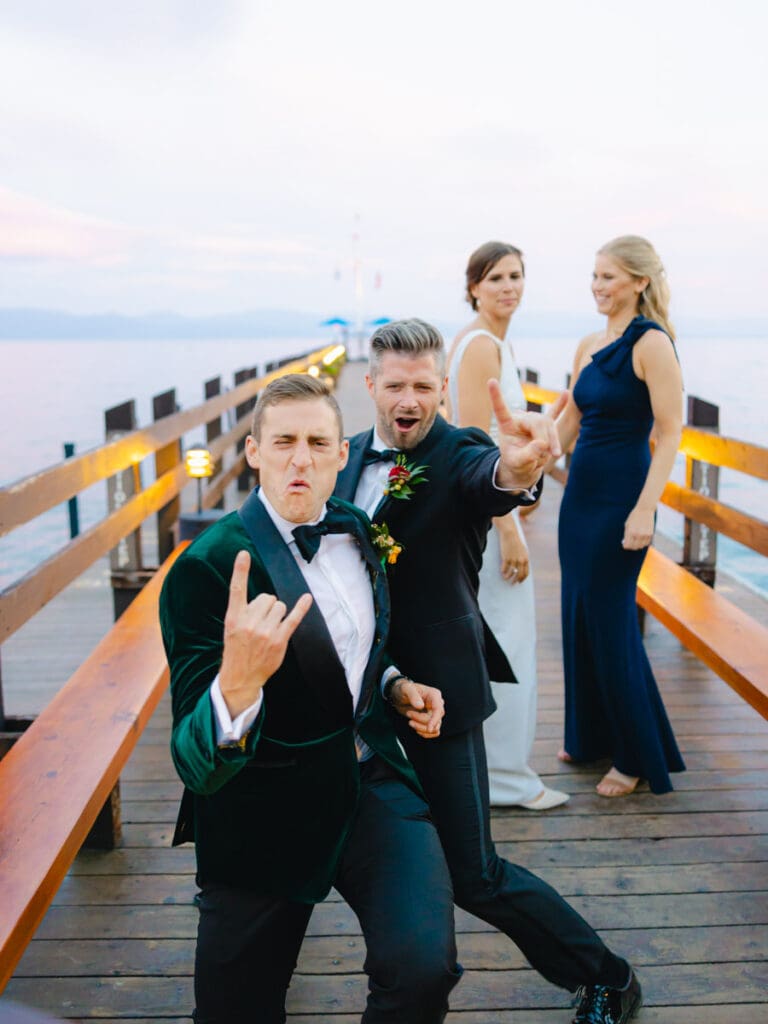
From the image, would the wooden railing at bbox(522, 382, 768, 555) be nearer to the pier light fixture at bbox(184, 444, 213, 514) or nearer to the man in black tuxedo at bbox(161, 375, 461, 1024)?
the man in black tuxedo at bbox(161, 375, 461, 1024)

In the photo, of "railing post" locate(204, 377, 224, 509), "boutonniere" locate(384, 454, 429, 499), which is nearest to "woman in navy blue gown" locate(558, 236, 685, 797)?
"boutonniere" locate(384, 454, 429, 499)

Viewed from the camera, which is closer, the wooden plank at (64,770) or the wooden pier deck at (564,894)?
the wooden plank at (64,770)

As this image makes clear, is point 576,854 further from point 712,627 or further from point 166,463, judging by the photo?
point 166,463

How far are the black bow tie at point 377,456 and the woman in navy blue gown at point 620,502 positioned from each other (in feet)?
3.67

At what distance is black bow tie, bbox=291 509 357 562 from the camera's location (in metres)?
1.88

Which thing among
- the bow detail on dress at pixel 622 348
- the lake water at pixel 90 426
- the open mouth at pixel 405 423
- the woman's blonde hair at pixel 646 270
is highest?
the woman's blonde hair at pixel 646 270

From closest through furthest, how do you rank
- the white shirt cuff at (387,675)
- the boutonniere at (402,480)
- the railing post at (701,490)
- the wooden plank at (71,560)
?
1. the white shirt cuff at (387,675)
2. the boutonniere at (402,480)
3. the wooden plank at (71,560)
4. the railing post at (701,490)

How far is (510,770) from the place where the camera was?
343 cm

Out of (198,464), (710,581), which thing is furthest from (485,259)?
(198,464)

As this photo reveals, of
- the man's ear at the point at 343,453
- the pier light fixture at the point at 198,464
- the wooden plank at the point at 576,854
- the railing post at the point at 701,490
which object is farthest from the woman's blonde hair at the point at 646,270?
the pier light fixture at the point at 198,464

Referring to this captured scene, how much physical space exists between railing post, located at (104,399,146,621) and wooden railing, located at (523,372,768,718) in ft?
8.36

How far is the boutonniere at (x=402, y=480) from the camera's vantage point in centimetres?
226

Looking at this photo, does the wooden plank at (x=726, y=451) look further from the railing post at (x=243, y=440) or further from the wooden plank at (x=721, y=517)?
the railing post at (x=243, y=440)

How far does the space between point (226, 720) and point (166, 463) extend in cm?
445
